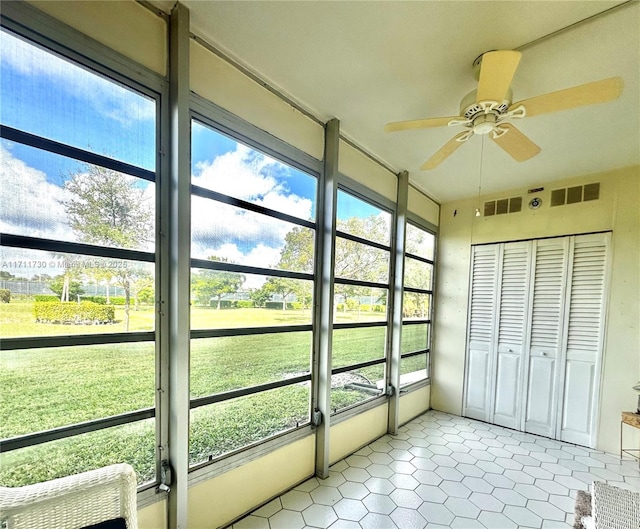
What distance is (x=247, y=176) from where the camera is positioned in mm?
2119

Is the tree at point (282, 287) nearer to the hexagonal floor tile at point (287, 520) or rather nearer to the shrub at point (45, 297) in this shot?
the shrub at point (45, 297)

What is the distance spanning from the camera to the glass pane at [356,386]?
2.86 meters

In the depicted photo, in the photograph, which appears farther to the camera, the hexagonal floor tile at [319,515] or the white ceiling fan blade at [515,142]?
the hexagonal floor tile at [319,515]

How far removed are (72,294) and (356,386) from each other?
260cm

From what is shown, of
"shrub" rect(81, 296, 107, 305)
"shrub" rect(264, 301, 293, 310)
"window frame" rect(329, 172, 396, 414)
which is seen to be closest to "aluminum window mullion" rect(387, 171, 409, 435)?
"window frame" rect(329, 172, 396, 414)

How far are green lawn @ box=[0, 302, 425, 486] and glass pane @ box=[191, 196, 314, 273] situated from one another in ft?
1.24

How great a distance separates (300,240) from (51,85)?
1686mm

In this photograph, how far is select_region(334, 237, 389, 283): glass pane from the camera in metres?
2.86

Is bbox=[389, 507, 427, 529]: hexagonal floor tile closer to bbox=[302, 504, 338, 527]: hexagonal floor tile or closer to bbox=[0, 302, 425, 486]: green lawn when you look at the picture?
bbox=[302, 504, 338, 527]: hexagonal floor tile

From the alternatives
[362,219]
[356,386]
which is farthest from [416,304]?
[362,219]

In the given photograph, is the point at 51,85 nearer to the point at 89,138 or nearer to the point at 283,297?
the point at 89,138

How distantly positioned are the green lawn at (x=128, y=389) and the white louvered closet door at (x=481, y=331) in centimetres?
272

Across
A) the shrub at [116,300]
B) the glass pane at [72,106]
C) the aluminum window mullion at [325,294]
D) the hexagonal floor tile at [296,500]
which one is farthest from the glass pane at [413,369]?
the glass pane at [72,106]

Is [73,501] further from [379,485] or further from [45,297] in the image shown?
[379,485]
